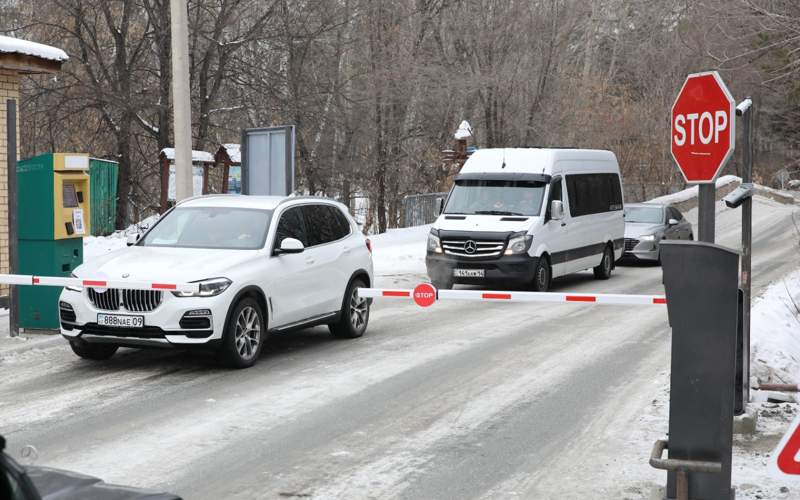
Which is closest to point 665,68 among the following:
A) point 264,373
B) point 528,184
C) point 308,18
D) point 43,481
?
point 308,18

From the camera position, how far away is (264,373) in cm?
1012

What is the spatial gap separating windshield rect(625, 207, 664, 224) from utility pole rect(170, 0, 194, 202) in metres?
12.8

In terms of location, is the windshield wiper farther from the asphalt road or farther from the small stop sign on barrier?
the small stop sign on barrier

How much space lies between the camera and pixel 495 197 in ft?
61.0

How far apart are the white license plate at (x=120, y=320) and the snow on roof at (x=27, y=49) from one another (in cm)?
576

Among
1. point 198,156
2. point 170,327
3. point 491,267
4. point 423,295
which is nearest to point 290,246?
point 423,295

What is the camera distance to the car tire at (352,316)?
12156mm

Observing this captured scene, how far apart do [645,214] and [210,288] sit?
1727cm

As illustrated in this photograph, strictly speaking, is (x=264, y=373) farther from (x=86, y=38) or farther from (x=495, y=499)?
(x=86, y=38)

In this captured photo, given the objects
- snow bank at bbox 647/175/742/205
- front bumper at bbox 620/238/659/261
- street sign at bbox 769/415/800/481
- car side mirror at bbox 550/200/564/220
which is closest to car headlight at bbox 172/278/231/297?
street sign at bbox 769/415/800/481

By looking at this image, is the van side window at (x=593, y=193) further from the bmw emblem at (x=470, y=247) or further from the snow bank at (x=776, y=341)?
the snow bank at (x=776, y=341)

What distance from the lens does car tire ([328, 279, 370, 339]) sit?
39.9 feet

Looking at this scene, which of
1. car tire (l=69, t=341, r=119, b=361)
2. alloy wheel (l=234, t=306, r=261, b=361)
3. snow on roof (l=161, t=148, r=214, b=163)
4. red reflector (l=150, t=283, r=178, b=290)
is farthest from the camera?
snow on roof (l=161, t=148, r=214, b=163)

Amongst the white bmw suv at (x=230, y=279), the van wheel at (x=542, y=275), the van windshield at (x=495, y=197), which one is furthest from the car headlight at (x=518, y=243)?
the white bmw suv at (x=230, y=279)
